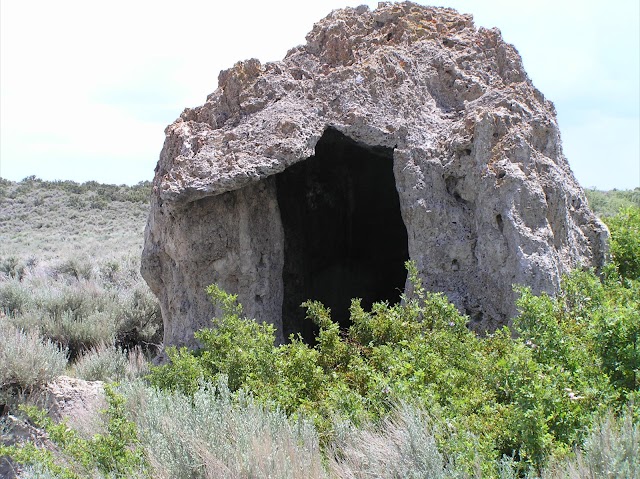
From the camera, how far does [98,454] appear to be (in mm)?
3242

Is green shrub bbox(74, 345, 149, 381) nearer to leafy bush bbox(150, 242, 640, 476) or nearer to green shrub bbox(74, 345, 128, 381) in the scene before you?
green shrub bbox(74, 345, 128, 381)

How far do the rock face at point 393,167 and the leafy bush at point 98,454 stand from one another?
6.86 ft

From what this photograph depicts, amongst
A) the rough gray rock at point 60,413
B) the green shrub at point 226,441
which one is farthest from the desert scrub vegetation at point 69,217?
the green shrub at point 226,441

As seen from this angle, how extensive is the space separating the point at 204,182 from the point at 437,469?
2.98m

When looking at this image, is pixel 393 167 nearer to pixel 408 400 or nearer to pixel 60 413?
pixel 408 400

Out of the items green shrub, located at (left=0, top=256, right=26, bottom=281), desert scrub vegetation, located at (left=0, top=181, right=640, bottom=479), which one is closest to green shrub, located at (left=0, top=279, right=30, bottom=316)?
green shrub, located at (left=0, top=256, right=26, bottom=281)

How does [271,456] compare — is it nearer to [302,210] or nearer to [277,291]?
[277,291]

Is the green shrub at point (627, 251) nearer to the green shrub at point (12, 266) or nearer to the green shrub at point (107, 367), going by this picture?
the green shrub at point (107, 367)

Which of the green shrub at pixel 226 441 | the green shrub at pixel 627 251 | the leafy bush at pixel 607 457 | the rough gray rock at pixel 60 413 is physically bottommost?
the rough gray rock at pixel 60 413

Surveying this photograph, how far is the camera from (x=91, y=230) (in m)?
23.3

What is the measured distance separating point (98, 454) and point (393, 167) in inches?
135

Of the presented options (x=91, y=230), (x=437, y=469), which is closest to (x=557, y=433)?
(x=437, y=469)

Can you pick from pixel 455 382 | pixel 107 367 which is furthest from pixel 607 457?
pixel 107 367

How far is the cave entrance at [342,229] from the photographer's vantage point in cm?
649
